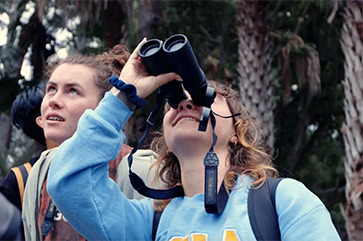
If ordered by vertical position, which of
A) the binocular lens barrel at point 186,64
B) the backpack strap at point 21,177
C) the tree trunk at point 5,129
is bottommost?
the tree trunk at point 5,129

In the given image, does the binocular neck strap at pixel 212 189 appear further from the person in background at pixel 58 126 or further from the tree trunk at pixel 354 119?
the tree trunk at pixel 354 119

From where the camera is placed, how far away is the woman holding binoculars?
2.05m

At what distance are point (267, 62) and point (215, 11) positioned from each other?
275cm

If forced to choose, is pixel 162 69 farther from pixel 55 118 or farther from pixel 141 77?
pixel 55 118

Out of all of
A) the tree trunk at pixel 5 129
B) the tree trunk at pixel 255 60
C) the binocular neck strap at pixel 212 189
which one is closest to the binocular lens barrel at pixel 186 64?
the binocular neck strap at pixel 212 189

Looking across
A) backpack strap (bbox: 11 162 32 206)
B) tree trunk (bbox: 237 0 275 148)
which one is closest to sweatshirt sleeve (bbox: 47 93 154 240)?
backpack strap (bbox: 11 162 32 206)

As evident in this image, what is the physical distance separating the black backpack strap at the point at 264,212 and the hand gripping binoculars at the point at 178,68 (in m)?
0.32

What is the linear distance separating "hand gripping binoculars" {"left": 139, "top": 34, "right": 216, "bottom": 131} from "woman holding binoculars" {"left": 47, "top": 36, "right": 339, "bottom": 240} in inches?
1.5

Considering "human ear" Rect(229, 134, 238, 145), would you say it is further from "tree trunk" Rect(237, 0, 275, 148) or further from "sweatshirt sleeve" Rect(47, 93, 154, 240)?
"tree trunk" Rect(237, 0, 275, 148)

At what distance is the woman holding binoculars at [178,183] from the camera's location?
2050 millimetres

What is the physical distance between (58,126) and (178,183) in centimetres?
Answer: 74

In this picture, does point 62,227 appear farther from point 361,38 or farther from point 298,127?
point 298,127

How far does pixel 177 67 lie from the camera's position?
2.20 meters

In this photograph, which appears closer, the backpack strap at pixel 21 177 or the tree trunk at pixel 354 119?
the backpack strap at pixel 21 177
